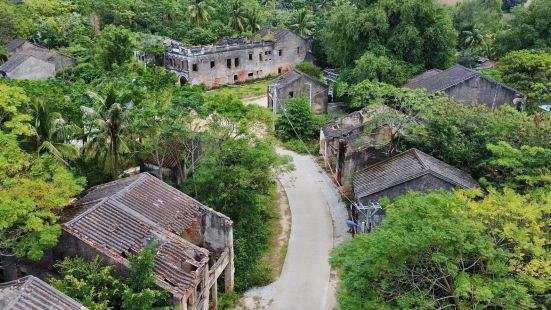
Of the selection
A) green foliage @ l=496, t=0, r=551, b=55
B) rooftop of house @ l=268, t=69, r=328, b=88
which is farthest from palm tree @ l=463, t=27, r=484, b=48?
rooftop of house @ l=268, t=69, r=328, b=88

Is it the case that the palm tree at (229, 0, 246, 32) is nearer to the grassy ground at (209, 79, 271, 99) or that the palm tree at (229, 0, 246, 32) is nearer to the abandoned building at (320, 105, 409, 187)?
the grassy ground at (209, 79, 271, 99)

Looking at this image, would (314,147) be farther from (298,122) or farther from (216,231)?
(216,231)

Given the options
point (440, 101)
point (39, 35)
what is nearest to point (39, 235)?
point (440, 101)

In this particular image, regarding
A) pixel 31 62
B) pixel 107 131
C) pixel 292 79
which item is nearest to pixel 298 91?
pixel 292 79

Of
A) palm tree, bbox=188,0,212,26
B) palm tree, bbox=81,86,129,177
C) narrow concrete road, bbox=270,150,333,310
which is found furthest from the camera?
palm tree, bbox=188,0,212,26

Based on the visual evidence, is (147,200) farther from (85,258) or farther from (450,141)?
(450,141)

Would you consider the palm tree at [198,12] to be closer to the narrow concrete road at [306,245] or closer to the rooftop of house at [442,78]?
the rooftop of house at [442,78]

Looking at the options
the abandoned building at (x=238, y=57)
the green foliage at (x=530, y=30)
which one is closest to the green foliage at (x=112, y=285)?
the abandoned building at (x=238, y=57)
